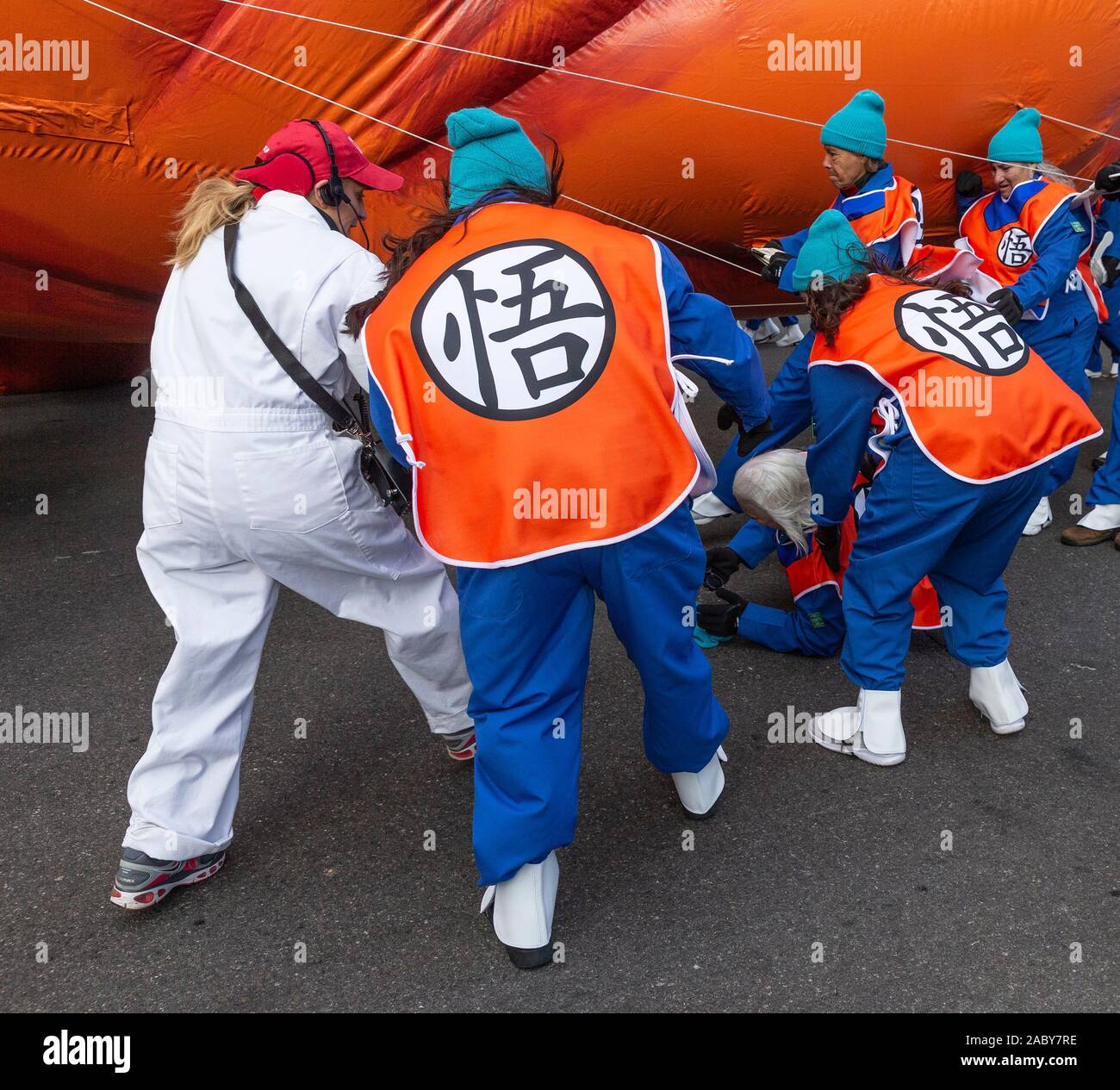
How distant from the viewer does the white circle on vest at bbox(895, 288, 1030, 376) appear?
7.61ft

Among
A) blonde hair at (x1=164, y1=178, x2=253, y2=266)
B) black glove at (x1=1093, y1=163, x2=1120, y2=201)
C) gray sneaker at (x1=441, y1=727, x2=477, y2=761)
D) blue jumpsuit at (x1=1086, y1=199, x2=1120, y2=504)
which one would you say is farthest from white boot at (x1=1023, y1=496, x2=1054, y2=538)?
blonde hair at (x1=164, y1=178, x2=253, y2=266)

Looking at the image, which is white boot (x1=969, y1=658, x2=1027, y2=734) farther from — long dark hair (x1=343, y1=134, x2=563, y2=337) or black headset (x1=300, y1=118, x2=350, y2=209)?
black headset (x1=300, y1=118, x2=350, y2=209)

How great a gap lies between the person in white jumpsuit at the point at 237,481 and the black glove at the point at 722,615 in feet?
3.77

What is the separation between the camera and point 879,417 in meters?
2.41

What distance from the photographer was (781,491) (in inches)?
113

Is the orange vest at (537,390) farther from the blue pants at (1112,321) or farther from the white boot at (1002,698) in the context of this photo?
the blue pants at (1112,321)

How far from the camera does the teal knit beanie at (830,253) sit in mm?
2494

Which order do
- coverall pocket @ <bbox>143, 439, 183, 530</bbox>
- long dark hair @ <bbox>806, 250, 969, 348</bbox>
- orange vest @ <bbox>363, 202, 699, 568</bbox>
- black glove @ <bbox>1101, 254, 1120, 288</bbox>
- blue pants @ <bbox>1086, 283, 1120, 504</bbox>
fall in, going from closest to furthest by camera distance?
orange vest @ <bbox>363, 202, 699, 568</bbox> < coverall pocket @ <bbox>143, 439, 183, 530</bbox> < long dark hair @ <bbox>806, 250, 969, 348</bbox> < blue pants @ <bbox>1086, 283, 1120, 504</bbox> < black glove @ <bbox>1101, 254, 1120, 288</bbox>

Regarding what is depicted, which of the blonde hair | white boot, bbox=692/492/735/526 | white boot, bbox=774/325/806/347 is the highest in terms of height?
the blonde hair

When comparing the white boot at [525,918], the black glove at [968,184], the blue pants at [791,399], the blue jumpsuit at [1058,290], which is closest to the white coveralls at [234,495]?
the white boot at [525,918]

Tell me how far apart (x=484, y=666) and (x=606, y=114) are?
2199mm

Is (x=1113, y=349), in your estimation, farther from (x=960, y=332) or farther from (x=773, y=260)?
(x=960, y=332)

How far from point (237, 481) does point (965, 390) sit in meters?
1.50

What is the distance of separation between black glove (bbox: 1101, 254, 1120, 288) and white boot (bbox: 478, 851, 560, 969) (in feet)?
11.7
